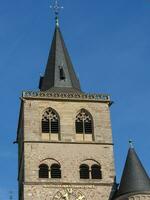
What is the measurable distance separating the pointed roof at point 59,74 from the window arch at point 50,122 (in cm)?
223

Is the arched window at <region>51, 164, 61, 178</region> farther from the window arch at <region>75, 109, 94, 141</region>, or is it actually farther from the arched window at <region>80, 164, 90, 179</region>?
the window arch at <region>75, 109, 94, 141</region>

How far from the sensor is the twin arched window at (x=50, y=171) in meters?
43.9

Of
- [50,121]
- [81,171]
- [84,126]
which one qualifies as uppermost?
[50,121]

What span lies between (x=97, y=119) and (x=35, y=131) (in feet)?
15.2

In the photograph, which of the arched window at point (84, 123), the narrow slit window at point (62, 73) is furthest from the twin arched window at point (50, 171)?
the narrow slit window at point (62, 73)

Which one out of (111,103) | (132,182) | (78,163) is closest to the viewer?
(132,182)

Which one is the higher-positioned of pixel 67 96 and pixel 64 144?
pixel 67 96

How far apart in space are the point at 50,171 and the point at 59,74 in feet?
27.8

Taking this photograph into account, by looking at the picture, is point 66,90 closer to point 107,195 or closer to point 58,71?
point 58,71

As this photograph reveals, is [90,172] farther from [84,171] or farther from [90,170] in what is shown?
[84,171]

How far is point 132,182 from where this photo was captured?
1630 inches

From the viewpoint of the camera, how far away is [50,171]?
144ft

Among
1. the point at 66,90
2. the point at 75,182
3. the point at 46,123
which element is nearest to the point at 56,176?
the point at 75,182

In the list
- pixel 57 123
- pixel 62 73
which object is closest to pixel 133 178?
pixel 57 123
